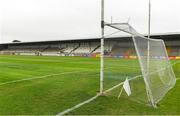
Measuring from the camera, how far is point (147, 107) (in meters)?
7.91

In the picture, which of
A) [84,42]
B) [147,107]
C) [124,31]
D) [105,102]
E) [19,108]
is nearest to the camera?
[19,108]

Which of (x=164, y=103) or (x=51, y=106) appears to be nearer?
(x=51, y=106)

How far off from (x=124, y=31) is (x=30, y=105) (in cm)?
375

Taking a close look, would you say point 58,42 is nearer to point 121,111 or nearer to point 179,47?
point 179,47

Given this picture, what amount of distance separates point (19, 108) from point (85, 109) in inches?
68.0

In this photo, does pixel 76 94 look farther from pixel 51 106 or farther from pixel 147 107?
pixel 147 107

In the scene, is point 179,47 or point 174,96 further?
point 179,47

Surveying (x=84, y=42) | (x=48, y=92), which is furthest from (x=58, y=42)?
(x=48, y=92)

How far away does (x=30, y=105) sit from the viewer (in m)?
7.74

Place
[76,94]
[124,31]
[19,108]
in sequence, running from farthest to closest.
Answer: [76,94]
[124,31]
[19,108]

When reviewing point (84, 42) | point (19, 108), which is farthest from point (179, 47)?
point (19, 108)

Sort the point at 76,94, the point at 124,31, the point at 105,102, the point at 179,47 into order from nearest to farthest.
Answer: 1. the point at 105,102
2. the point at 124,31
3. the point at 76,94
4. the point at 179,47

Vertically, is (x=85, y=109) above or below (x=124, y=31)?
below

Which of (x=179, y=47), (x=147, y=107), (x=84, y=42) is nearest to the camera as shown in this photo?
(x=147, y=107)
